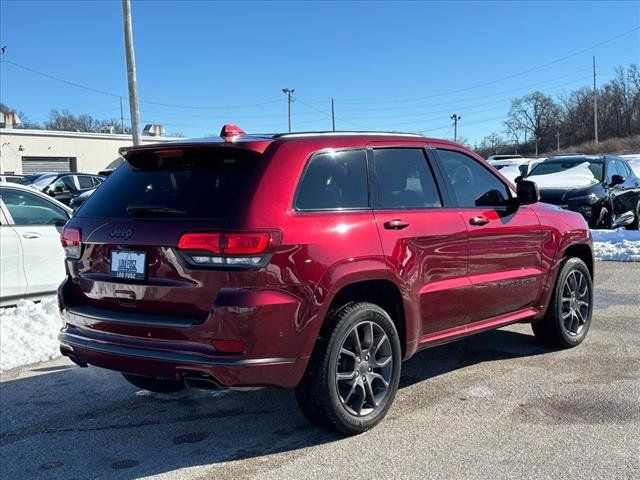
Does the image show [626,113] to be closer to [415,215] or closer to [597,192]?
[597,192]

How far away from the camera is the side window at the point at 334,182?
4.03 m

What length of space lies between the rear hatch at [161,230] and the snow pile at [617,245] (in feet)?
27.8

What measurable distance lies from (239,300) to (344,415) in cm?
106

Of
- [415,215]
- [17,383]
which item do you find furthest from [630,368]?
[17,383]

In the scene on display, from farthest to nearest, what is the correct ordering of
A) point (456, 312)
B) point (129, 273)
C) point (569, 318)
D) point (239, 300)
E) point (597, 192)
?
point (597, 192) → point (569, 318) → point (456, 312) → point (129, 273) → point (239, 300)

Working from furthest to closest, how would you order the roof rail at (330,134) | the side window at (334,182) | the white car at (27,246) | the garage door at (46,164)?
the garage door at (46,164) < the white car at (27,246) < the roof rail at (330,134) < the side window at (334,182)

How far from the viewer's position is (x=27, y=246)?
25.8 feet

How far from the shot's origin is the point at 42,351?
6430 millimetres

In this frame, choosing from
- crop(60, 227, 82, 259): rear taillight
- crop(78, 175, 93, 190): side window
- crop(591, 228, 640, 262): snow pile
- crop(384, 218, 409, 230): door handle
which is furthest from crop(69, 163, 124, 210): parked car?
crop(591, 228, 640, 262): snow pile

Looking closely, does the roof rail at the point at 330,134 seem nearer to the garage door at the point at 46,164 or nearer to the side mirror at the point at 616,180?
the side mirror at the point at 616,180

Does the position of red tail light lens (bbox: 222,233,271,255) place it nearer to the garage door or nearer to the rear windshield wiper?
the rear windshield wiper

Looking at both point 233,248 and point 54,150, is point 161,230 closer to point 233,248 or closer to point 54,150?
point 233,248

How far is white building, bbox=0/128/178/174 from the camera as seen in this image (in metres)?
43.8

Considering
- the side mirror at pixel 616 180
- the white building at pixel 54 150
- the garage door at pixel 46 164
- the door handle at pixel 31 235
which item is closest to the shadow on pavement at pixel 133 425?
the door handle at pixel 31 235
